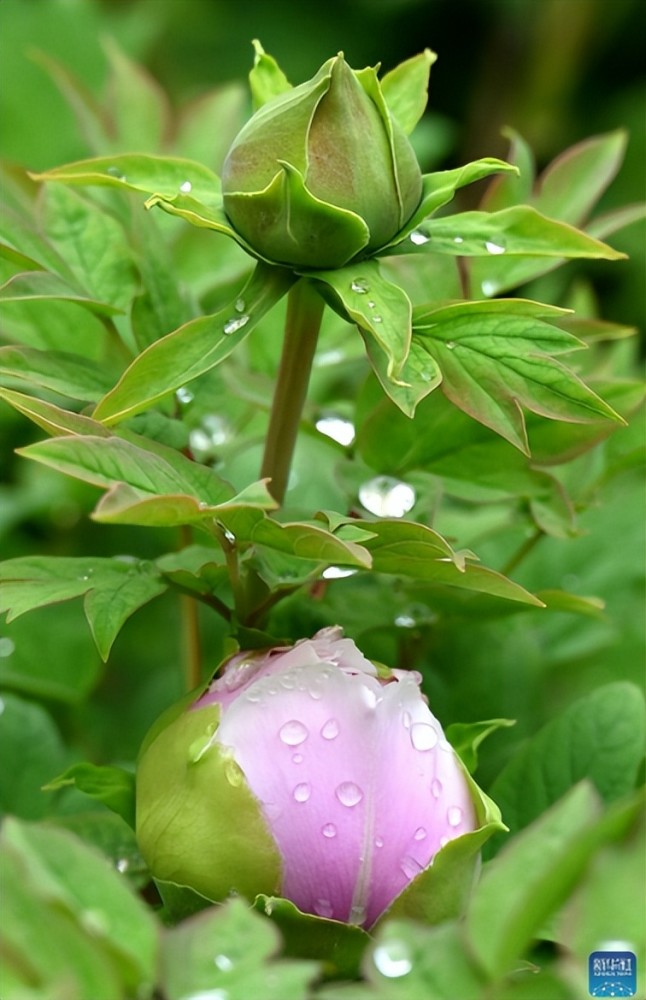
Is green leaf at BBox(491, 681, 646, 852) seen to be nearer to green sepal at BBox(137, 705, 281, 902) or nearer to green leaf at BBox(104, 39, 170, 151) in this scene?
green sepal at BBox(137, 705, 281, 902)

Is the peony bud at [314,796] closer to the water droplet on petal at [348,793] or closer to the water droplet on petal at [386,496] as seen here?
the water droplet on petal at [348,793]

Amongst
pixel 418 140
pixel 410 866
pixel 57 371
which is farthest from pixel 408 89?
pixel 418 140

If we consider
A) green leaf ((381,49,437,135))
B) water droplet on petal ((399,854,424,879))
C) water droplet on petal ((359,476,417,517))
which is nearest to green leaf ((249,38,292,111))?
green leaf ((381,49,437,135))

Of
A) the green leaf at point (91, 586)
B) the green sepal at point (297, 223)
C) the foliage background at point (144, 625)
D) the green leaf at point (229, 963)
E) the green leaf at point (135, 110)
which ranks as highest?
the green leaf at point (135, 110)

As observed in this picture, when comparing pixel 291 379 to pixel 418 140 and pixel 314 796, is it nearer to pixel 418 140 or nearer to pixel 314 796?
pixel 314 796

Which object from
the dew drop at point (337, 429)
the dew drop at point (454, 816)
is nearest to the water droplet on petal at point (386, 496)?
the dew drop at point (337, 429)

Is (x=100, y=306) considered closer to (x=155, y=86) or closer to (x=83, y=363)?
(x=83, y=363)

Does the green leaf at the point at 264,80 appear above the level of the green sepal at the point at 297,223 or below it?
above
